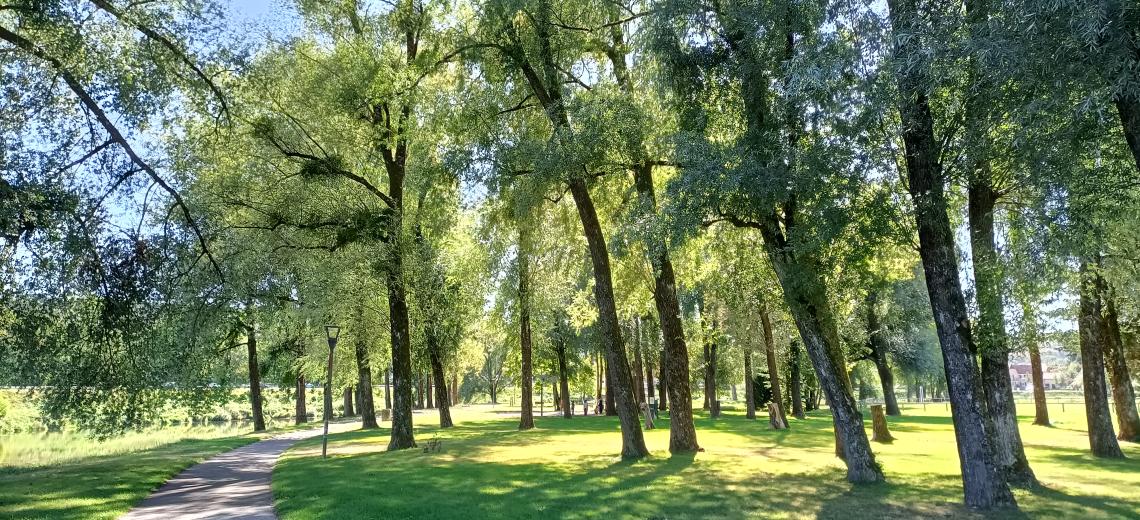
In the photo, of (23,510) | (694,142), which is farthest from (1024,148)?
(23,510)

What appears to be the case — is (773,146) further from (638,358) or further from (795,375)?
(795,375)

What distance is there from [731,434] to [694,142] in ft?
47.0

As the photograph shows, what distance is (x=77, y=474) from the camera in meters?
14.9

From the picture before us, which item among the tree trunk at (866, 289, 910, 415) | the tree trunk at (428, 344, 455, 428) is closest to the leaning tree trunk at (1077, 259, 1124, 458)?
the tree trunk at (866, 289, 910, 415)

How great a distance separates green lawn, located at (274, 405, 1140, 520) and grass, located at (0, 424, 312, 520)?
2.66 meters

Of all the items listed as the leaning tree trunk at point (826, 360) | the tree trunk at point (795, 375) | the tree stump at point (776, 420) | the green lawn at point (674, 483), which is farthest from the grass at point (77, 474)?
the tree trunk at point (795, 375)

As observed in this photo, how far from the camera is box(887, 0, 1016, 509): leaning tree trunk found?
9383mm

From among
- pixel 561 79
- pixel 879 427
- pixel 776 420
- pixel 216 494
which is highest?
pixel 561 79

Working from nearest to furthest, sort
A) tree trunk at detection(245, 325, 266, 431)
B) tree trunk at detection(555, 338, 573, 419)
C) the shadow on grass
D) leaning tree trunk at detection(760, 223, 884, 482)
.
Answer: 1. the shadow on grass
2. leaning tree trunk at detection(760, 223, 884, 482)
3. tree trunk at detection(245, 325, 266, 431)
4. tree trunk at detection(555, 338, 573, 419)

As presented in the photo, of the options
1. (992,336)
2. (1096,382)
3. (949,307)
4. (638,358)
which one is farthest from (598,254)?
(638,358)

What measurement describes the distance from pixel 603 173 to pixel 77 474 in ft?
45.6

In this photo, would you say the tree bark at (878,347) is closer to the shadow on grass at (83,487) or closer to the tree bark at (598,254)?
the tree bark at (598,254)

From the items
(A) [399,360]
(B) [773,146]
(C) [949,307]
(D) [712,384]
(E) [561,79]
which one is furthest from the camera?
(D) [712,384]

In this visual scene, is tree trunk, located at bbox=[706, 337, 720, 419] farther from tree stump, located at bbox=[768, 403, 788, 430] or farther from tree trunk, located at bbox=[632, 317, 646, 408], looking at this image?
tree stump, located at bbox=[768, 403, 788, 430]
